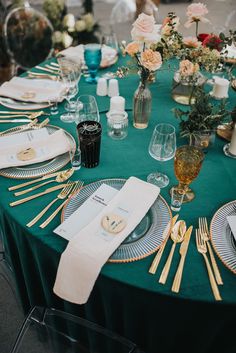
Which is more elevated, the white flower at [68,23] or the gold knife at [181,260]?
the white flower at [68,23]

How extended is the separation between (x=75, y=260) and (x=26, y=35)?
8.68 ft

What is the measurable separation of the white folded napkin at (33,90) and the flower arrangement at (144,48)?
0.47 metres

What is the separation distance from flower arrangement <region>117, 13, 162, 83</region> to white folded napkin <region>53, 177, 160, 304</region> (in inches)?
19.7

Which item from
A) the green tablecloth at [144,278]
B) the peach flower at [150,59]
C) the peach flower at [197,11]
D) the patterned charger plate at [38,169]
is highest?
the peach flower at [197,11]

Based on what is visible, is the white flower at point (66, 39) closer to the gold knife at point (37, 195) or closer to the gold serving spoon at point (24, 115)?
the gold serving spoon at point (24, 115)

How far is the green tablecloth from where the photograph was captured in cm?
84

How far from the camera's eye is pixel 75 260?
87 centimetres

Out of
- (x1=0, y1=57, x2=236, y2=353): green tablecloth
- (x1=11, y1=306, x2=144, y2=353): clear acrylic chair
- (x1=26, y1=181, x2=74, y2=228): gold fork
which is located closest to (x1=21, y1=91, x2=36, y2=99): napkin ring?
(x1=0, y1=57, x2=236, y2=353): green tablecloth

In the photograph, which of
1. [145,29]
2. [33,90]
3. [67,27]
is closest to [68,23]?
[67,27]

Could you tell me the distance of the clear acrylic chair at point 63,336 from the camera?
1.04 m

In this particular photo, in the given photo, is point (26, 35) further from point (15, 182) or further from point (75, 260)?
point (75, 260)

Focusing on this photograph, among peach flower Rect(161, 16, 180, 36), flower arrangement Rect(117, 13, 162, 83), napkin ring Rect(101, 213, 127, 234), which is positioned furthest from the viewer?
peach flower Rect(161, 16, 180, 36)

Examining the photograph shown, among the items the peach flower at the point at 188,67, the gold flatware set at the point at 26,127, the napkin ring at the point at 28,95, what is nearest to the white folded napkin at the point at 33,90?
the napkin ring at the point at 28,95

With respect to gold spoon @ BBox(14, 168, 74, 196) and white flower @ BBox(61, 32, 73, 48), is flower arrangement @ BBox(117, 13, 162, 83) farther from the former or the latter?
white flower @ BBox(61, 32, 73, 48)
